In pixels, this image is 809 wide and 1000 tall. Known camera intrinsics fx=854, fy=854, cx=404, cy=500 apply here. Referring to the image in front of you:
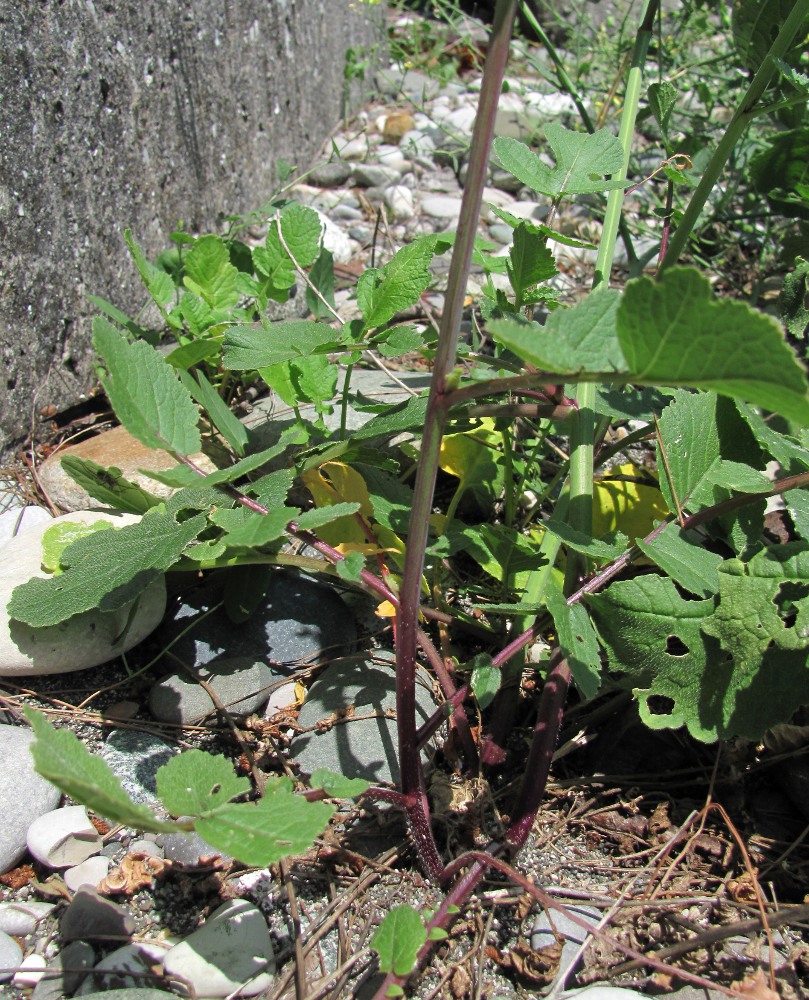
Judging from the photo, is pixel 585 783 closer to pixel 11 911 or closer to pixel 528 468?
pixel 528 468

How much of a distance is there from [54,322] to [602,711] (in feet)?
5.09

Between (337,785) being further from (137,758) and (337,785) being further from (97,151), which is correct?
(97,151)

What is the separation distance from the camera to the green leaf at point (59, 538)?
1.63m

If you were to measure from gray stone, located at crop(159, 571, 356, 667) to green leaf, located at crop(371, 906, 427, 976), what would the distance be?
0.65 m

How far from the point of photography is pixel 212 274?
1.96m

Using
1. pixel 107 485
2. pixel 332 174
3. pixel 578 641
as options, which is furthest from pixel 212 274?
pixel 332 174

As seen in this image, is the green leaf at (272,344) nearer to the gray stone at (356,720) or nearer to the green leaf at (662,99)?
the gray stone at (356,720)

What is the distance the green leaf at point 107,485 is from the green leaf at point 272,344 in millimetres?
331

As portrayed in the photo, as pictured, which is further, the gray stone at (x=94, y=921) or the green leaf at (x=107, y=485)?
the green leaf at (x=107, y=485)

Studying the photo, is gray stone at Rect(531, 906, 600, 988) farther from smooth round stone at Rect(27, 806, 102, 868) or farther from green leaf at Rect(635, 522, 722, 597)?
smooth round stone at Rect(27, 806, 102, 868)

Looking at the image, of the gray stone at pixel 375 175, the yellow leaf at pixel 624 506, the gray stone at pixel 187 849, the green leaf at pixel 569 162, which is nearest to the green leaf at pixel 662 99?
the green leaf at pixel 569 162

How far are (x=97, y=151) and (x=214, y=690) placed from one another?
1392 mm

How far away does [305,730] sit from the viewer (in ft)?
4.98

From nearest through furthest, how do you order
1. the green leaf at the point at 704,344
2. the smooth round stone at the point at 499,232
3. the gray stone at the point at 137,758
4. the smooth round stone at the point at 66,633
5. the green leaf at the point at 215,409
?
the green leaf at the point at 704,344 → the green leaf at the point at 215,409 → the gray stone at the point at 137,758 → the smooth round stone at the point at 66,633 → the smooth round stone at the point at 499,232
